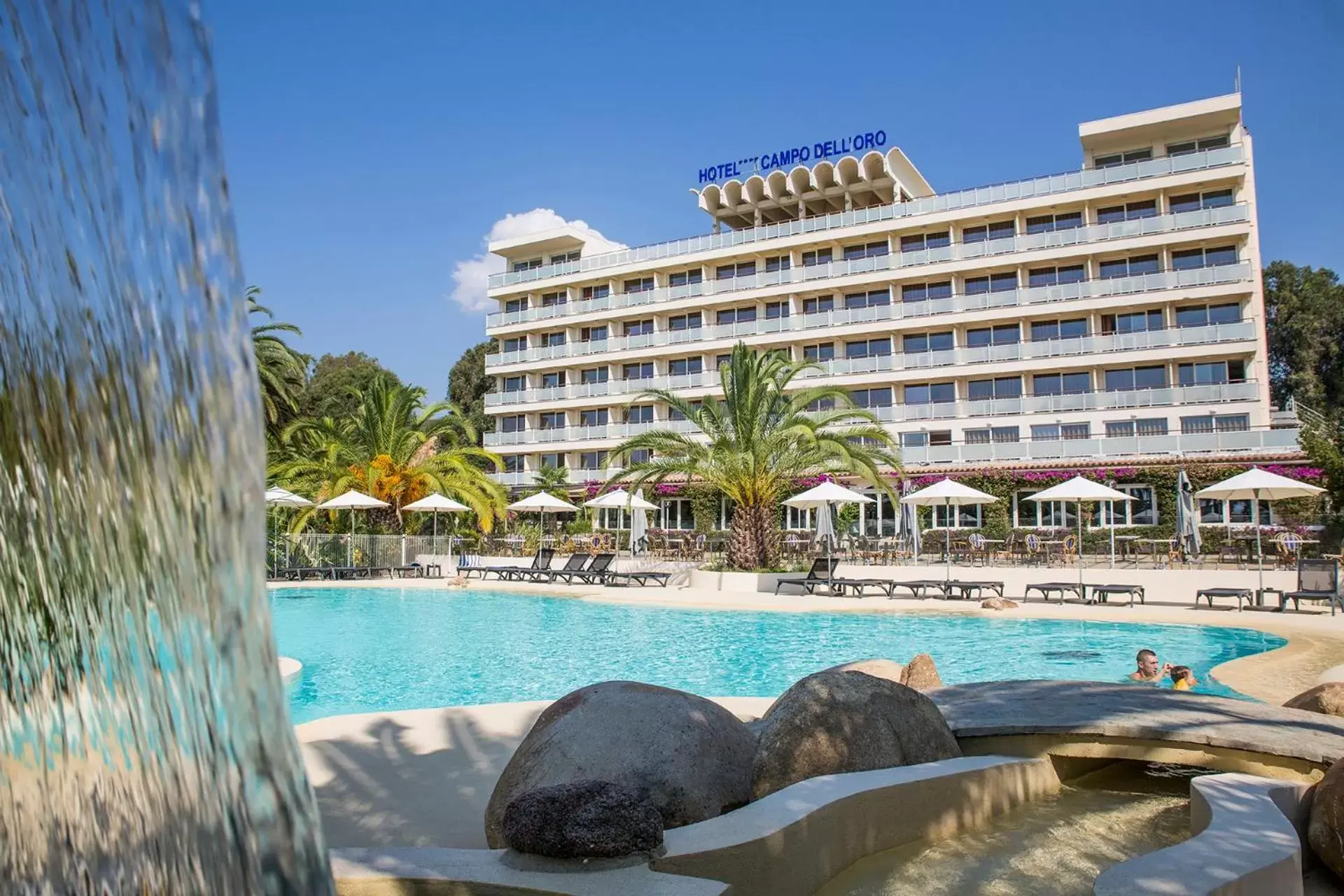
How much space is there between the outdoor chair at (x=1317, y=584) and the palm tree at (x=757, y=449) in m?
8.81

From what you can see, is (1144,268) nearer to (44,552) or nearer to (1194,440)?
(1194,440)

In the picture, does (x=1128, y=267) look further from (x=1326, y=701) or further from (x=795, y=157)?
(x=1326, y=701)

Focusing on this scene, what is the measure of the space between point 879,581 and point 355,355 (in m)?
56.7

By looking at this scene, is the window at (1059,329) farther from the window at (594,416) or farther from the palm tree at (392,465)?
→ the palm tree at (392,465)

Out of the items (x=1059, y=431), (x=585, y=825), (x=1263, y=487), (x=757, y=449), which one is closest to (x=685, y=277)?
(x=1059, y=431)

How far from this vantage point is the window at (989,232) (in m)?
41.5

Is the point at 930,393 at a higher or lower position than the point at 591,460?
higher

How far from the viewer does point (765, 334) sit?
45000mm

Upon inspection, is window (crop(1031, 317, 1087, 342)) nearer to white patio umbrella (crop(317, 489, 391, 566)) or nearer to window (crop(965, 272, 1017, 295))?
window (crop(965, 272, 1017, 295))

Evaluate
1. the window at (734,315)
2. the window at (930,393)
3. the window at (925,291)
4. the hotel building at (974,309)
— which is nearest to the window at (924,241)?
the hotel building at (974,309)

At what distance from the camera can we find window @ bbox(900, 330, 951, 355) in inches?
1656

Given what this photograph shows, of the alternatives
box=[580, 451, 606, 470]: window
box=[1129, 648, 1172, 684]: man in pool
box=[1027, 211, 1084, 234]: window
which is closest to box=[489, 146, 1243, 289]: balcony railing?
box=[1027, 211, 1084, 234]: window

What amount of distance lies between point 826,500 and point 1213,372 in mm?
21119

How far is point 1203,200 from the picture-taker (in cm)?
3828
